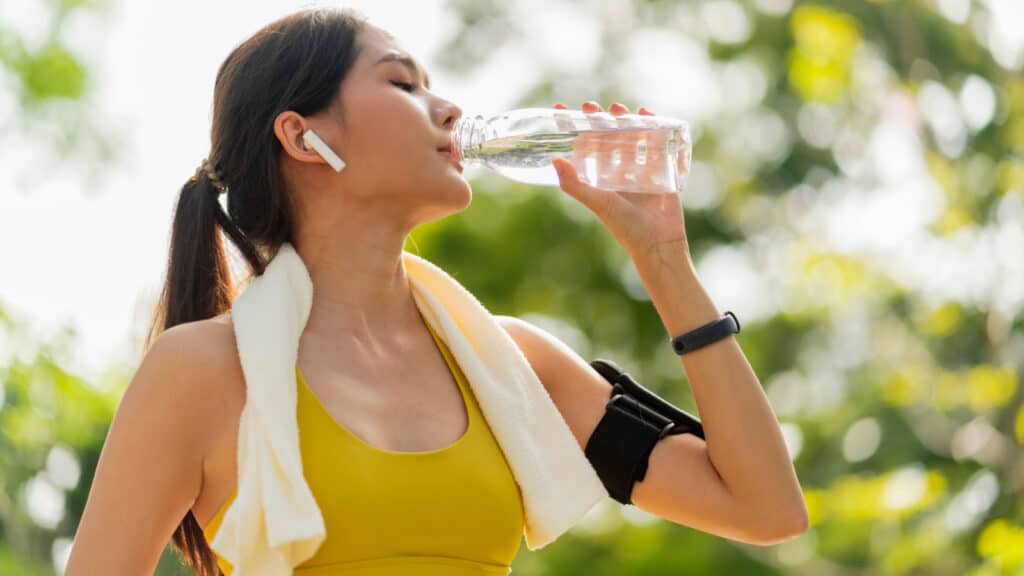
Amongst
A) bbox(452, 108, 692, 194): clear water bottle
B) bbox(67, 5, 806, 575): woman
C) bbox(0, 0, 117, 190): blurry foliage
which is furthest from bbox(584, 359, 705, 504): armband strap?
bbox(0, 0, 117, 190): blurry foliage

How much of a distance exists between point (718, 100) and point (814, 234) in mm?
1696

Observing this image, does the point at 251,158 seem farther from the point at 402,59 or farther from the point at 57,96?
the point at 57,96

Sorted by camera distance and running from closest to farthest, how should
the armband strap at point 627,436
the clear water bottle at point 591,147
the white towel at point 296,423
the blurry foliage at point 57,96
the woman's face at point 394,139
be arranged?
the white towel at point 296,423 → the woman's face at point 394,139 → the armband strap at point 627,436 → the clear water bottle at point 591,147 → the blurry foliage at point 57,96

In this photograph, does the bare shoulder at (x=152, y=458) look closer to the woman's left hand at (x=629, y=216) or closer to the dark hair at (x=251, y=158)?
the dark hair at (x=251, y=158)

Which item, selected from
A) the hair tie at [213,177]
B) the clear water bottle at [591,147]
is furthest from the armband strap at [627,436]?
the hair tie at [213,177]

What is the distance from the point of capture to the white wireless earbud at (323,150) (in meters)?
2.23

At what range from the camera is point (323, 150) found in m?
2.23

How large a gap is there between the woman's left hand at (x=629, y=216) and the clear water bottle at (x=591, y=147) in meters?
0.05

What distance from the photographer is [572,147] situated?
2566 millimetres

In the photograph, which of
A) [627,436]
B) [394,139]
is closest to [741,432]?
[627,436]

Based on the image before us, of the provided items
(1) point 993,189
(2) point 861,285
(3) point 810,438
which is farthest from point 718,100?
(1) point 993,189

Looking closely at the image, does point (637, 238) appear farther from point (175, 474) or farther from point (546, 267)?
point (546, 267)

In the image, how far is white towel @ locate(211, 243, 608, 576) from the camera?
6.33 feet

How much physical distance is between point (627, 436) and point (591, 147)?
498 millimetres
